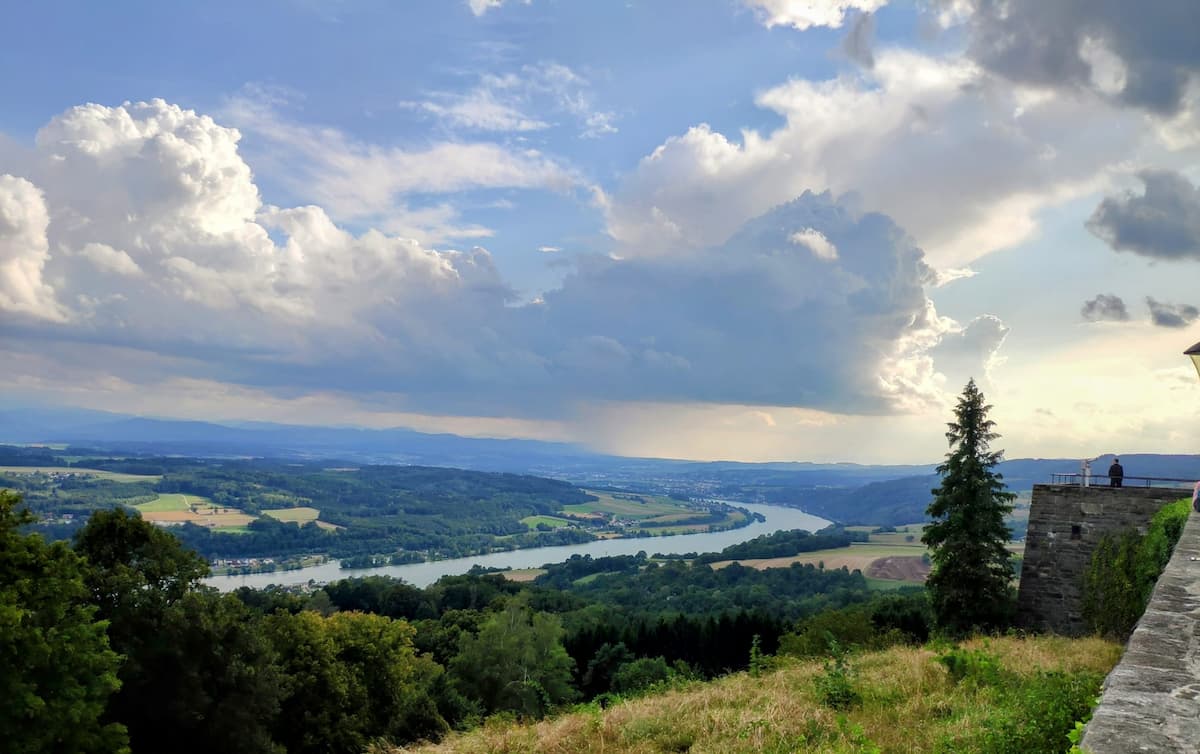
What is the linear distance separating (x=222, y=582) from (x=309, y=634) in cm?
9304

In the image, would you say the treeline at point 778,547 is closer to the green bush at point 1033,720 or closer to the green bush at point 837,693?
the green bush at point 837,693

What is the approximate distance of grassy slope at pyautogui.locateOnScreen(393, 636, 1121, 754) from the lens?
6086 millimetres

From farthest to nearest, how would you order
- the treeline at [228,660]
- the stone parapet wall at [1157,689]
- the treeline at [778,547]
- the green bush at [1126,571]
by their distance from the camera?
the treeline at [778,547], the treeline at [228,660], the green bush at [1126,571], the stone parapet wall at [1157,689]

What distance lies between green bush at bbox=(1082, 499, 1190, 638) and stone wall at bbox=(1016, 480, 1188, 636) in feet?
1.22

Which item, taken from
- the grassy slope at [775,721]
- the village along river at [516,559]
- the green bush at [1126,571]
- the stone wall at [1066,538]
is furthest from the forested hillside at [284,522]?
the grassy slope at [775,721]

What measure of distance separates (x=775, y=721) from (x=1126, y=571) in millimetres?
13346

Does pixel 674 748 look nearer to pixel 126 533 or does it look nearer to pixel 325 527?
pixel 126 533

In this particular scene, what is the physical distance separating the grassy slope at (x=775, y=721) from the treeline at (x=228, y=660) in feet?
7.37

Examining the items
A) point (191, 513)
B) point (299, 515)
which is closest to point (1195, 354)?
point (191, 513)

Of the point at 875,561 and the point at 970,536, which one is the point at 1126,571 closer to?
the point at 970,536

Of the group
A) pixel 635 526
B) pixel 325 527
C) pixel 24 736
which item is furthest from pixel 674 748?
pixel 635 526

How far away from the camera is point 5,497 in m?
16.6

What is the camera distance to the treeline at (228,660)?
614 inches

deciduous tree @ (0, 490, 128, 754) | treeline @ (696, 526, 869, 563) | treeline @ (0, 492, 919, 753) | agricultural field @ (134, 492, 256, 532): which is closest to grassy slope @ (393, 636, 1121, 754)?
treeline @ (0, 492, 919, 753)
